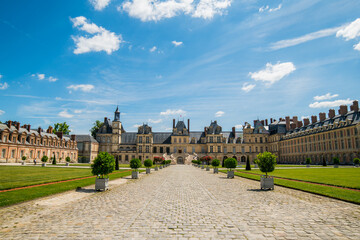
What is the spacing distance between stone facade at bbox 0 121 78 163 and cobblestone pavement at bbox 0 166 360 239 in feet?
156

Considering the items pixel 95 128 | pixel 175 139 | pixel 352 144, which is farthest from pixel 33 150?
pixel 352 144

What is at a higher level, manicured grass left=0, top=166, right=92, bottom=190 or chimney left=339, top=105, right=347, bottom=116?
chimney left=339, top=105, right=347, bottom=116

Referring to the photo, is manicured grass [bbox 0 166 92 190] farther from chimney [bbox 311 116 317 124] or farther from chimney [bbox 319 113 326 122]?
chimney [bbox 311 116 317 124]

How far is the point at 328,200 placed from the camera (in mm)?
10500

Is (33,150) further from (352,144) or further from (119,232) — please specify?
(352,144)

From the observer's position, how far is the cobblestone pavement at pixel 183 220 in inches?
230

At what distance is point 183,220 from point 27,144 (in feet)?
190

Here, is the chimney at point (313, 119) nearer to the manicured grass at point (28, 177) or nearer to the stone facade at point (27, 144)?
the manicured grass at point (28, 177)

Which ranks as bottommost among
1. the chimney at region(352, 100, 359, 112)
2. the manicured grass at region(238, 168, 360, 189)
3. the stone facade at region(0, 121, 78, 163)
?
the manicured grass at region(238, 168, 360, 189)

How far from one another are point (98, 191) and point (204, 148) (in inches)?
2707

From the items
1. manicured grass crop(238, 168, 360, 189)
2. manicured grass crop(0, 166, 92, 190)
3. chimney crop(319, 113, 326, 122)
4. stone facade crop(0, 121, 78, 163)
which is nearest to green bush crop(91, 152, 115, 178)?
manicured grass crop(0, 166, 92, 190)

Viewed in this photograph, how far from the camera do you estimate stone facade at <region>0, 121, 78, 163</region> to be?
156ft

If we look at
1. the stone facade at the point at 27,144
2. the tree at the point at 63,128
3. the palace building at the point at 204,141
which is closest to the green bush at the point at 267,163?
the stone facade at the point at 27,144

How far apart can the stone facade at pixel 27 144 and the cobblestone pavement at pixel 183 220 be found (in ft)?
→ 156
